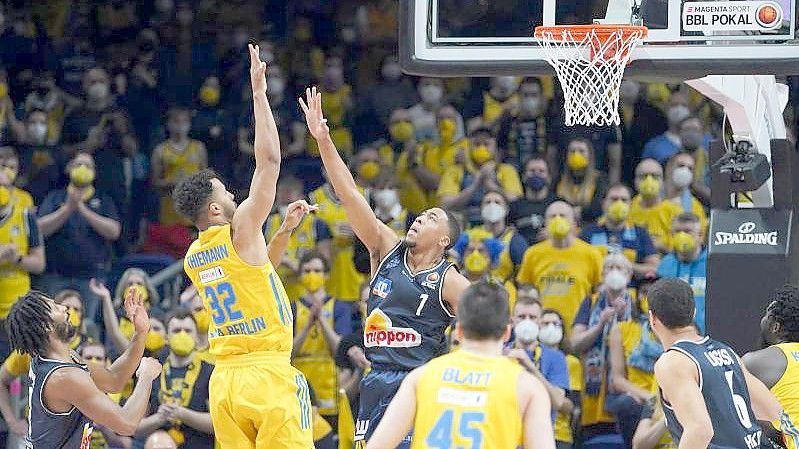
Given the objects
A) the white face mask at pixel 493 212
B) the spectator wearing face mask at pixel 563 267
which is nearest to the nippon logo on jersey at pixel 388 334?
the spectator wearing face mask at pixel 563 267

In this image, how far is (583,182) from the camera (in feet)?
42.5

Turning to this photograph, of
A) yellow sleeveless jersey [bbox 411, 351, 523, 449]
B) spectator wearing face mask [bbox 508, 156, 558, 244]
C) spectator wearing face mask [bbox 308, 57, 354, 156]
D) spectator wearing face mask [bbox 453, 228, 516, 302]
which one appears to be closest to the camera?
yellow sleeveless jersey [bbox 411, 351, 523, 449]

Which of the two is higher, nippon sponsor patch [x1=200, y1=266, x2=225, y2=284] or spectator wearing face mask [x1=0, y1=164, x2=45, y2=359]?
nippon sponsor patch [x1=200, y1=266, x2=225, y2=284]

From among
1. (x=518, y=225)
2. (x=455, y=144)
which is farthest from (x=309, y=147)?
(x=518, y=225)

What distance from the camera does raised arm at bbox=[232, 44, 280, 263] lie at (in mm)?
7508

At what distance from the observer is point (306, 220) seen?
42.0 ft

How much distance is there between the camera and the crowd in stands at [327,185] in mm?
11305

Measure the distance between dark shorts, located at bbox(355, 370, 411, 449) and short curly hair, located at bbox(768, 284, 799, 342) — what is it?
196 cm

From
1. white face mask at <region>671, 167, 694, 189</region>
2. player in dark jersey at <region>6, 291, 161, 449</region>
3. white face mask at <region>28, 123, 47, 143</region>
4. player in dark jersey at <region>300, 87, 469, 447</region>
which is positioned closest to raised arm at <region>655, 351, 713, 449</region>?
player in dark jersey at <region>300, 87, 469, 447</region>

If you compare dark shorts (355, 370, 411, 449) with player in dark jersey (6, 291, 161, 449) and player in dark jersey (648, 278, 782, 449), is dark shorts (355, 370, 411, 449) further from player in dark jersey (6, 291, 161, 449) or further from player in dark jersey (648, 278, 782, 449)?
player in dark jersey (648, 278, 782, 449)

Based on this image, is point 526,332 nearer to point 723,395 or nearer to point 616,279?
point 616,279

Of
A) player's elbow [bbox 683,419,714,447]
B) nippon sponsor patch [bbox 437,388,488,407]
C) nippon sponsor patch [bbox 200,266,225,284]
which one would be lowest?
player's elbow [bbox 683,419,714,447]

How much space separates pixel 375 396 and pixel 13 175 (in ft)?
17.7

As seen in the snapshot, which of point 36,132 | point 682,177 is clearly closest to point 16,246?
point 36,132
